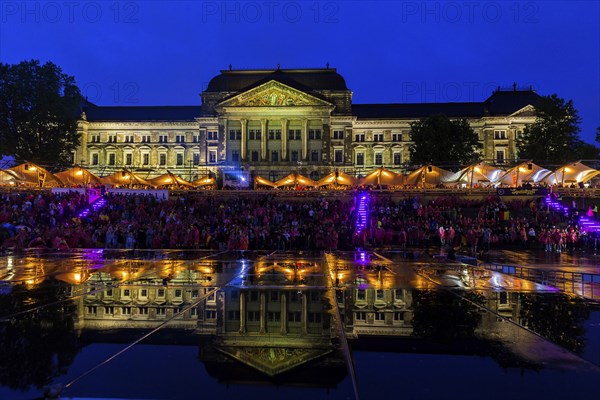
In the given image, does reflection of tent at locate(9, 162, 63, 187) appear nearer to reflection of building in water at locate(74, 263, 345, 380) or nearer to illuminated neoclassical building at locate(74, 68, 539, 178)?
reflection of building in water at locate(74, 263, 345, 380)

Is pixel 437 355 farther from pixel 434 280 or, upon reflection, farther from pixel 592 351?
pixel 434 280

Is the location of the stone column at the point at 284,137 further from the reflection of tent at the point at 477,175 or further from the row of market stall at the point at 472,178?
the reflection of tent at the point at 477,175

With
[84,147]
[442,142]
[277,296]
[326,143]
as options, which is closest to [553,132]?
[442,142]

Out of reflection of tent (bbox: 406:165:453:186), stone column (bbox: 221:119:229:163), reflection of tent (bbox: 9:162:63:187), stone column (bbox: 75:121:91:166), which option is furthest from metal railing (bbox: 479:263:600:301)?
stone column (bbox: 75:121:91:166)

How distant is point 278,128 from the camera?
309 feet

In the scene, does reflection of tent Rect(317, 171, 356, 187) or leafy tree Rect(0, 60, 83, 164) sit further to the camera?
leafy tree Rect(0, 60, 83, 164)

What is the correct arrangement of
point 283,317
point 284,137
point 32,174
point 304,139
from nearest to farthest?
point 283,317, point 32,174, point 304,139, point 284,137

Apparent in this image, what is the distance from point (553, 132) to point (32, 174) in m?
61.0

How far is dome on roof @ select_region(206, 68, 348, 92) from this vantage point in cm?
9562

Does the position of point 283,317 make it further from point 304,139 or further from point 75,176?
point 304,139

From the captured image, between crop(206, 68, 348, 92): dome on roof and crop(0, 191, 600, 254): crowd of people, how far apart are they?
5807 centimetres

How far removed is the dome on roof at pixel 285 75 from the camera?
3765 inches

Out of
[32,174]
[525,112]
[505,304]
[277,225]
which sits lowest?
[505,304]

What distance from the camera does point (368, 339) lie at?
21.4ft
